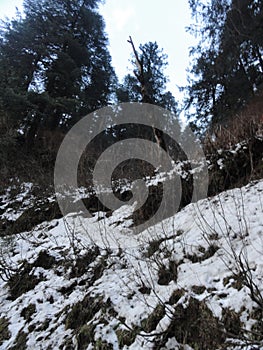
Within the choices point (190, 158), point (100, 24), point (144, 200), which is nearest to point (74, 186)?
point (144, 200)

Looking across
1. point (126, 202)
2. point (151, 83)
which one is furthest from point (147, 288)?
point (151, 83)

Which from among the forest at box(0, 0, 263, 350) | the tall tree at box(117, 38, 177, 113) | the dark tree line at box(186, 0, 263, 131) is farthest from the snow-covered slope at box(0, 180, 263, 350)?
the tall tree at box(117, 38, 177, 113)

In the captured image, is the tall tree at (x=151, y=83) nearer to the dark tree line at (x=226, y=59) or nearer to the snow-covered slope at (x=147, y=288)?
the dark tree line at (x=226, y=59)

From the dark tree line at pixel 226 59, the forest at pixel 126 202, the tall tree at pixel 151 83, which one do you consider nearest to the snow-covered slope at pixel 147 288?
the forest at pixel 126 202

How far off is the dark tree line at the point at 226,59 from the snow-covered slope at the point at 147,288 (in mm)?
6379

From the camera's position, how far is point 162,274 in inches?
103

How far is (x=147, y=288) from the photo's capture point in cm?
251

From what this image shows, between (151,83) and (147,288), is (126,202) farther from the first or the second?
(151,83)

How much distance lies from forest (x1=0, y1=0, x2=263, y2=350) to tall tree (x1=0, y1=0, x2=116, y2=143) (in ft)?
0.20

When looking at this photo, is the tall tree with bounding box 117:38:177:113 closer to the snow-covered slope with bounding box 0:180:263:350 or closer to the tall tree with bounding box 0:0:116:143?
the tall tree with bounding box 0:0:116:143

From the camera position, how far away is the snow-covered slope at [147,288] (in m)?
1.88

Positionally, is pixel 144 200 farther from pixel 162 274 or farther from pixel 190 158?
pixel 162 274

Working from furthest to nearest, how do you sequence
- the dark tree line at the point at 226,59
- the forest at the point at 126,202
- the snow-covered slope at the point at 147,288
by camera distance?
1. the dark tree line at the point at 226,59
2. the forest at the point at 126,202
3. the snow-covered slope at the point at 147,288

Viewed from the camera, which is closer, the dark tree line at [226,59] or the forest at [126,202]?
the forest at [126,202]
